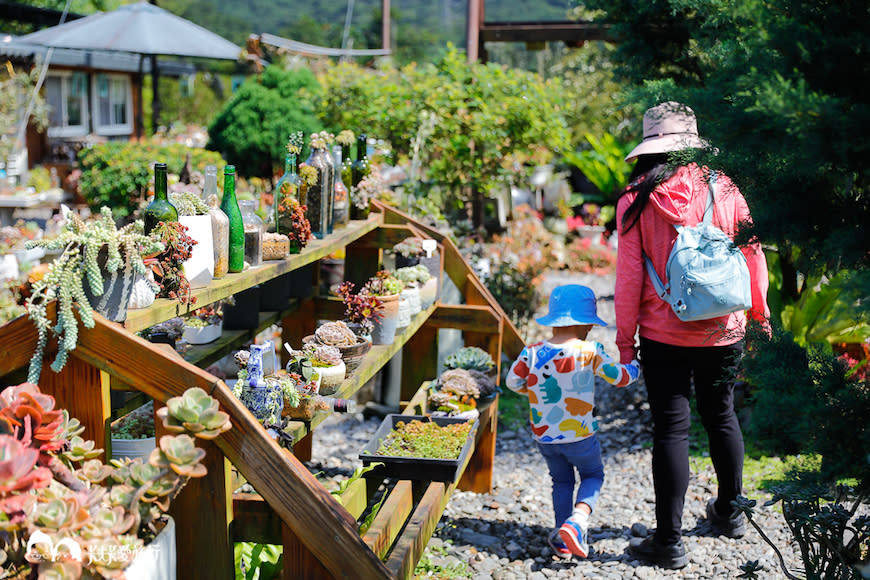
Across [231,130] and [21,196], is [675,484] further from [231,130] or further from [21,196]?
[21,196]

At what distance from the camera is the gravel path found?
3371 mm

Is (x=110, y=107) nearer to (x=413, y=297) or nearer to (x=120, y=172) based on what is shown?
(x=120, y=172)

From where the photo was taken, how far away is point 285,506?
205 cm

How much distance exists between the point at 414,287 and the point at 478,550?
1.22m

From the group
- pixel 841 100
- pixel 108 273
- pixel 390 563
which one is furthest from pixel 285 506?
pixel 841 100

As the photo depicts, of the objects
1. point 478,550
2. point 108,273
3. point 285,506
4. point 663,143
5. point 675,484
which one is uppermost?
point 663,143

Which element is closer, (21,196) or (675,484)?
(675,484)

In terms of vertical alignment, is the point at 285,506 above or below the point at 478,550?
above

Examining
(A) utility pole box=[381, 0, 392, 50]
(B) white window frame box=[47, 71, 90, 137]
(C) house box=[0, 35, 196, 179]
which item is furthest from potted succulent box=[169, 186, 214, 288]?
(B) white window frame box=[47, 71, 90, 137]

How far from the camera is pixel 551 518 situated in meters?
3.92

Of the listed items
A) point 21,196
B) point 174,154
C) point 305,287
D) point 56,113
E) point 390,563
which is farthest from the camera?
point 56,113

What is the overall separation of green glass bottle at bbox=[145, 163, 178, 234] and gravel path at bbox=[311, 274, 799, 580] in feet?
6.30

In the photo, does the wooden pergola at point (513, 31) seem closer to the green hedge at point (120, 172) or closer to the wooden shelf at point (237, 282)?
the green hedge at point (120, 172)

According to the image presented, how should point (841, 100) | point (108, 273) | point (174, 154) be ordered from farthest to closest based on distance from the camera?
point (174, 154) → point (108, 273) → point (841, 100)
